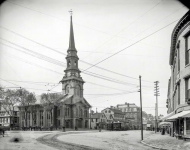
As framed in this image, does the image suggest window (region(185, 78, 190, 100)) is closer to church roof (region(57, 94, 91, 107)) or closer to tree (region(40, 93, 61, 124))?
tree (region(40, 93, 61, 124))

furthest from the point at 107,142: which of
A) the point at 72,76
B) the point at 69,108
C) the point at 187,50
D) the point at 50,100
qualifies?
the point at 69,108

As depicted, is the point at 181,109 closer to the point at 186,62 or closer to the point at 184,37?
the point at 186,62

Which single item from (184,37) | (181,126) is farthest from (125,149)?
(184,37)

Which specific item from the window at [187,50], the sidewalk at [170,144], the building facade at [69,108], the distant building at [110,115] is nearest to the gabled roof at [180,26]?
the window at [187,50]

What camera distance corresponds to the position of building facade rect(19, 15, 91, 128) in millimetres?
58094

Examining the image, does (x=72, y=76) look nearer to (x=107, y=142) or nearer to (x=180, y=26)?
(x=107, y=142)

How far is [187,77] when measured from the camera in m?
19.2

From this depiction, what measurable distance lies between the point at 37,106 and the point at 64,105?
376 inches

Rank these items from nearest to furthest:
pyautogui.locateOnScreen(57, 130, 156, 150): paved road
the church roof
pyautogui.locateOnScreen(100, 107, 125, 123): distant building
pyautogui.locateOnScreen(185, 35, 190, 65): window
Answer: pyautogui.locateOnScreen(57, 130, 156, 150): paved road
pyautogui.locateOnScreen(185, 35, 190, 65): window
the church roof
pyautogui.locateOnScreen(100, 107, 125, 123): distant building

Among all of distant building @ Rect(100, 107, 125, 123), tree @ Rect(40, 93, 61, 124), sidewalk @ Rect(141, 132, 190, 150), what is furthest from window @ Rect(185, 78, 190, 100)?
distant building @ Rect(100, 107, 125, 123)

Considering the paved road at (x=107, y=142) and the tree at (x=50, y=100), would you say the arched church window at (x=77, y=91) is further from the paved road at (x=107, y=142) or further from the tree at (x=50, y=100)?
the paved road at (x=107, y=142)

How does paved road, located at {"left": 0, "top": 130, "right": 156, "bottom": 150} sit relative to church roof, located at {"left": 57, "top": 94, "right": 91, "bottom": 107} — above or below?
below

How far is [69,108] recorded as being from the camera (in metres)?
60.1

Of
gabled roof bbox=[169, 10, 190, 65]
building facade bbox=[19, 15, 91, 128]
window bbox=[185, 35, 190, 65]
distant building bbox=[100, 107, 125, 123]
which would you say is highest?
gabled roof bbox=[169, 10, 190, 65]
